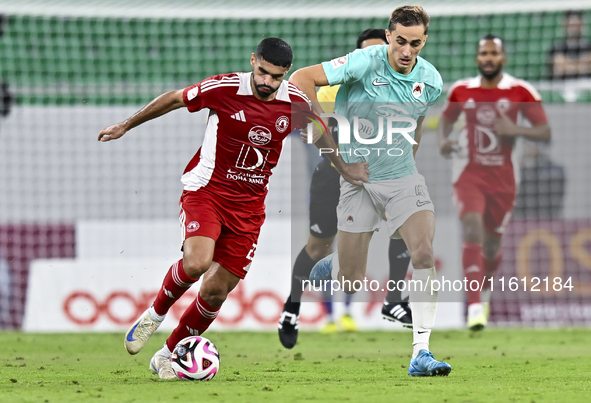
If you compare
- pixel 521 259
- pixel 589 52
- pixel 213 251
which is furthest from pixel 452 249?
pixel 213 251

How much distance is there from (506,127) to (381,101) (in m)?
3.73

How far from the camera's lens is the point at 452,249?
1076cm

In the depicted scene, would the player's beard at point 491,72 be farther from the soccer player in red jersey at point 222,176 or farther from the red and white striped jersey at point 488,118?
the soccer player in red jersey at point 222,176

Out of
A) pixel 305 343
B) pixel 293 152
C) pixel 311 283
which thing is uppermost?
pixel 293 152

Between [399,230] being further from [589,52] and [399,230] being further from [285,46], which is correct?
[589,52]

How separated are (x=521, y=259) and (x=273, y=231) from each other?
322 centimetres

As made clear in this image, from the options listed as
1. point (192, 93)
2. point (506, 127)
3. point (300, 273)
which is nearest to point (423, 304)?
point (300, 273)

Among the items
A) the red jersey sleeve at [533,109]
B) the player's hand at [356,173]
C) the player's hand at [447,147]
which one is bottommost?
the player's hand at [356,173]

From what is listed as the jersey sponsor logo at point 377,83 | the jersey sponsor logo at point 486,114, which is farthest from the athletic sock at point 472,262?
the jersey sponsor logo at point 377,83

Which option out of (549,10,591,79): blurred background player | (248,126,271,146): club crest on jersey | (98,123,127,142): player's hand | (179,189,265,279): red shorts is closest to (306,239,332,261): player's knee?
(179,189,265,279): red shorts

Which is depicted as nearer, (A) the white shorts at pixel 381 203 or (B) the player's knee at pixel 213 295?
(B) the player's knee at pixel 213 295

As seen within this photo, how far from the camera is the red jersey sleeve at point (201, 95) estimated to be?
19.6 ft

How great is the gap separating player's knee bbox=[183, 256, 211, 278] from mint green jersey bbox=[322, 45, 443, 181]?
1547 millimetres

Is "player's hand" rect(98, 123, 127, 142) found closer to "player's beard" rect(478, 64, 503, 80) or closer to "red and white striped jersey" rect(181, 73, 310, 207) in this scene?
"red and white striped jersey" rect(181, 73, 310, 207)
